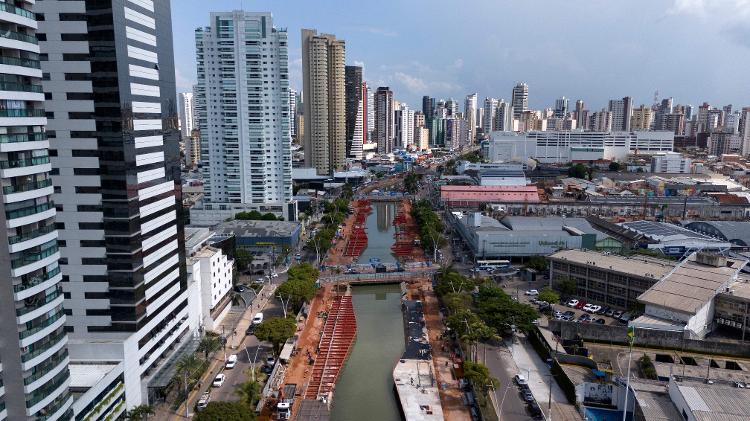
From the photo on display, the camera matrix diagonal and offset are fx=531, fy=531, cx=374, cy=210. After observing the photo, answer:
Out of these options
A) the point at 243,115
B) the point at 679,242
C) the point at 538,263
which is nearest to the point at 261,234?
the point at 243,115

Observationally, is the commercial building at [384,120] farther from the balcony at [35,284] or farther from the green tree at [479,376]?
the balcony at [35,284]

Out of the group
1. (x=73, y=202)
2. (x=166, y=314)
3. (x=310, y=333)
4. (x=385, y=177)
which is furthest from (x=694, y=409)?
(x=385, y=177)

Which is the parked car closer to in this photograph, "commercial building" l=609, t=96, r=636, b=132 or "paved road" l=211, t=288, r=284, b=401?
"paved road" l=211, t=288, r=284, b=401

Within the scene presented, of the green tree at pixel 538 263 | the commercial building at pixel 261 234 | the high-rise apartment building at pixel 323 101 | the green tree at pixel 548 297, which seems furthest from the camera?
the high-rise apartment building at pixel 323 101

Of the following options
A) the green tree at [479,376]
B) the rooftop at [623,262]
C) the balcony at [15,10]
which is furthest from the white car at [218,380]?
the rooftop at [623,262]

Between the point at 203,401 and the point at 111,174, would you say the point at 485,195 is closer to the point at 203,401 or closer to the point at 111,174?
the point at 203,401

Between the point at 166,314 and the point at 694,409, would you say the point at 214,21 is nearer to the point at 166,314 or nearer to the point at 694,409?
the point at 166,314

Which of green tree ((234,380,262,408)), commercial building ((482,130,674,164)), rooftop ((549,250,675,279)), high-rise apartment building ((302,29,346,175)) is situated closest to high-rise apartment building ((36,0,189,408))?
green tree ((234,380,262,408))

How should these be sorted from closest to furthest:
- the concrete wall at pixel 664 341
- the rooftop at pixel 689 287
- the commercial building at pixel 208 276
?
1. the concrete wall at pixel 664 341
2. the rooftop at pixel 689 287
3. the commercial building at pixel 208 276
